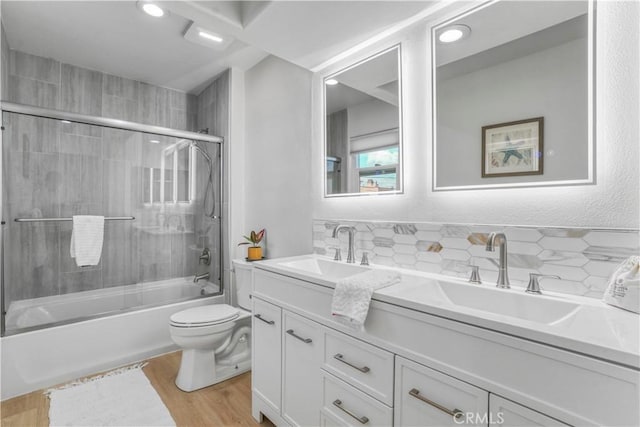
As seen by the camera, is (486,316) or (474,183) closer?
(486,316)

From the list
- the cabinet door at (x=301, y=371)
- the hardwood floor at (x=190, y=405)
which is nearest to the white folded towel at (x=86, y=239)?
the hardwood floor at (x=190, y=405)

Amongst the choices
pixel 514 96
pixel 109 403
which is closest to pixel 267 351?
pixel 109 403

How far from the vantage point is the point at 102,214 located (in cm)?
249

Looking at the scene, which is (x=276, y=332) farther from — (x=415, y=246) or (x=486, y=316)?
(x=486, y=316)

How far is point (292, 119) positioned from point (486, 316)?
1.94 meters

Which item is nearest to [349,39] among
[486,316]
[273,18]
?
[273,18]

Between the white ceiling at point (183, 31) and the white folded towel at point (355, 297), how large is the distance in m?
1.28

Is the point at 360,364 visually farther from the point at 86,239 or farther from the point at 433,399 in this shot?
the point at 86,239

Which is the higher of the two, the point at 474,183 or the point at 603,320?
the point at 474,183

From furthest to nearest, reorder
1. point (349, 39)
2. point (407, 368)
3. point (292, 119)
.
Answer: point (292, 119) → point (349, 39) → point (407, 368)

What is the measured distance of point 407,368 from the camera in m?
1.01

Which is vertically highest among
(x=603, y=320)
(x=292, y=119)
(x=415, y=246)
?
(x=292, y=119)

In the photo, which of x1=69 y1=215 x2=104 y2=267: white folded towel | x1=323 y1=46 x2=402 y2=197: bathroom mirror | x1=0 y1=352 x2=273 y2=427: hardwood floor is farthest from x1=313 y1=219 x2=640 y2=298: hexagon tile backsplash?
x1=69 y1=215 x2=104 y2=267: white folded towel

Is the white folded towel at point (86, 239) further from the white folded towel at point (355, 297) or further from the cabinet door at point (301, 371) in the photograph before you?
the white folded towel at point (355, 297)
